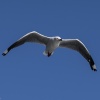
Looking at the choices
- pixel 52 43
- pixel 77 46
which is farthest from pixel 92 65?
pixel 52 43

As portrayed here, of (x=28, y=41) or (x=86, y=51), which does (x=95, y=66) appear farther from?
(x=28, y=41)

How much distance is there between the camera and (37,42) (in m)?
32.5

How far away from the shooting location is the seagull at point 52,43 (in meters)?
31.9

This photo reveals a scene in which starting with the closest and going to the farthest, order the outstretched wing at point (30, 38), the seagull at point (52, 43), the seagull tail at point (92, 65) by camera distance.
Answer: the seagull at point (52, 43) < the outstretched wing at point (30, 38) < the seagull tail at point (92, 65)

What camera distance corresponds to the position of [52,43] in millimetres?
31812

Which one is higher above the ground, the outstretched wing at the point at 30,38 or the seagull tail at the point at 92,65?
the outstretched wing at the point at 30,38

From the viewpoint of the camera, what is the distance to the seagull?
105ft

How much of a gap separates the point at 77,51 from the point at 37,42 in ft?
6.13

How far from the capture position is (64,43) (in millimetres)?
32688

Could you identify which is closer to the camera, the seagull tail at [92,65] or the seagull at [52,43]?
the seagull at [52,43]

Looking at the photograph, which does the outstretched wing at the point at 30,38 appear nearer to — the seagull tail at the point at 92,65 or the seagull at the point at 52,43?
the seagull at the point at 52,43

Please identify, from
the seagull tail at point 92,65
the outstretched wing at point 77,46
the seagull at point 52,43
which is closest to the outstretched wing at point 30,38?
the seagull at point 52,43

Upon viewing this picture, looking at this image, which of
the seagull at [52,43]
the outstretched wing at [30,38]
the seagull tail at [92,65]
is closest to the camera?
the seagull at [52,43]

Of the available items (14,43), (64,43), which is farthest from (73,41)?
(14,43)
